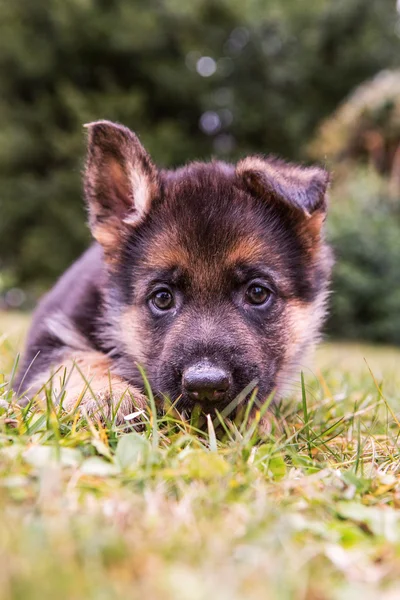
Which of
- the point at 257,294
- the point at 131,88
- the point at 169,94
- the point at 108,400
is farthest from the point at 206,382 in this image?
the point at 169,94

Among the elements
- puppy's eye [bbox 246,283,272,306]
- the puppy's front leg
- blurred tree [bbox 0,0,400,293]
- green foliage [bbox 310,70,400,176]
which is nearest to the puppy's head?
puppy's eye [bbox 246,283,272,306]

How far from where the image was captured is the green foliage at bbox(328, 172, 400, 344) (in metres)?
13.0

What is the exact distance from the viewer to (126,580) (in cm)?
141

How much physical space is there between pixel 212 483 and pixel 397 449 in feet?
3.95

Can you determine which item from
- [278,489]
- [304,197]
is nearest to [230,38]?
[304,197]

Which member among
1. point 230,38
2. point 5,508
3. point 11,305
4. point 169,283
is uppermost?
point 230,38

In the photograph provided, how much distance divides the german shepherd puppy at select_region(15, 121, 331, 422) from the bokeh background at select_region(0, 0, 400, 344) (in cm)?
1217

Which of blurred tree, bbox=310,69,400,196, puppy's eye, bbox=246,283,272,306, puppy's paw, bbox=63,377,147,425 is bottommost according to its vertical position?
puppy's paw, bbox=63,377,147,425

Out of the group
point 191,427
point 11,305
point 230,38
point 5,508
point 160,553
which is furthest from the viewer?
point 230,38

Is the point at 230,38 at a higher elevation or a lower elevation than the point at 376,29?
lower

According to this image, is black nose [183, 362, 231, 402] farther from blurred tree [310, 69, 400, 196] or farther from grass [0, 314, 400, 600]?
blurred tree [310, 69, 400, 196]

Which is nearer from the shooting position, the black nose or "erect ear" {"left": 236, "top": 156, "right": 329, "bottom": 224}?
the black nose

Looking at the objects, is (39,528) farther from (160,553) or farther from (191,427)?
(191,427)

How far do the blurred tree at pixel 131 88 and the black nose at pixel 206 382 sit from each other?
1584cm
